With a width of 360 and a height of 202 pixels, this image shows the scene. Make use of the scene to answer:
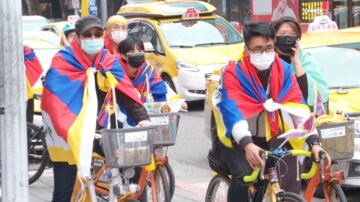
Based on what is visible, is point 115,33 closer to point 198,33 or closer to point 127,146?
point 127,146

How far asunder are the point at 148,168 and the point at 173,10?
11.3 m

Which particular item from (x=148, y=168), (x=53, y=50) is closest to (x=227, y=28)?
(x=53, y=50)

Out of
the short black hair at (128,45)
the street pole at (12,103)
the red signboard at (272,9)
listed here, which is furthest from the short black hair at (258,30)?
the red signboard at (272,9)

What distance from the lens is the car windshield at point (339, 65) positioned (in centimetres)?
991

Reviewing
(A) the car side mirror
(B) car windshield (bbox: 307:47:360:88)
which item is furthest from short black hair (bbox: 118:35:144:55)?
(A) the car side mirror

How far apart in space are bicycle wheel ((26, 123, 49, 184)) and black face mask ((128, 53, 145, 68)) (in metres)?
2.04

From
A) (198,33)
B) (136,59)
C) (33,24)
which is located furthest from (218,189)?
(33,24)

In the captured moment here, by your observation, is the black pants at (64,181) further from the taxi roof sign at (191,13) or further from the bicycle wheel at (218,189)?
the taxi roof sign at (191,13)

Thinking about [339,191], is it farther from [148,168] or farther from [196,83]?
[196,83]

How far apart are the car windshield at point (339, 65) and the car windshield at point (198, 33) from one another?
6782 mm

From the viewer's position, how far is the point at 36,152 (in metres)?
9.95

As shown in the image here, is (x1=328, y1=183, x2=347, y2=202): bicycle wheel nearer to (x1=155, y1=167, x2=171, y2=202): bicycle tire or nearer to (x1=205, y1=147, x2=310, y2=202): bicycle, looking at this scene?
(x1=205, y1=147, x2=310, y2=202): bicycle

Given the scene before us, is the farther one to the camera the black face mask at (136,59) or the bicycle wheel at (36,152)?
the bicycle wheel at (36,152)

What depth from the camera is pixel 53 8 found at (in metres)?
43.0
